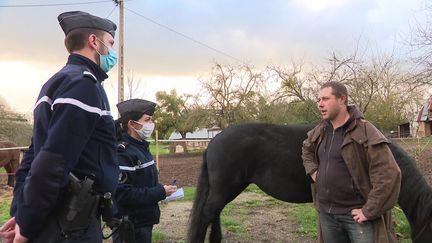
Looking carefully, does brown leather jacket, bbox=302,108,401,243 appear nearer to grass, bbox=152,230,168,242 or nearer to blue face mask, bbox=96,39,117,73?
blue face mask, bbox=96,39,117,73

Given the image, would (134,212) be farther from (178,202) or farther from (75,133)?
(178,202)

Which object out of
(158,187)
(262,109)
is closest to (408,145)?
(158,187)

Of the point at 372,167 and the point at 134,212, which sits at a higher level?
the point at 372,167

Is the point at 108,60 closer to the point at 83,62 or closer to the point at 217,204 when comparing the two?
the point at 83,62

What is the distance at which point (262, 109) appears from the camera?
94.0 ft

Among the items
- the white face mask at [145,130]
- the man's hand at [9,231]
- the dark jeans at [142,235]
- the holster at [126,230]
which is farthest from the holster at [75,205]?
the white face mask at [145,130]

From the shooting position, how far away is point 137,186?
3193 millimetres

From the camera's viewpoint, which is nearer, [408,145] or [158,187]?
[158,187]

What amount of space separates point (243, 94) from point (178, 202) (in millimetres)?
21833

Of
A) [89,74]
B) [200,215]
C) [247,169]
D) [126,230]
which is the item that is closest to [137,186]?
[126,230]

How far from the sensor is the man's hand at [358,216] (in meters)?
3.01

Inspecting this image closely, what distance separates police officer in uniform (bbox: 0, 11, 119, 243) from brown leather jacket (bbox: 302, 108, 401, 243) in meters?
1.80

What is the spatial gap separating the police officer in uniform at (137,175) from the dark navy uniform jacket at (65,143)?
1.01 meters

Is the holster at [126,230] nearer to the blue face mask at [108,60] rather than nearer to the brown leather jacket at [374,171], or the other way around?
the blue face mask at [108,60]
